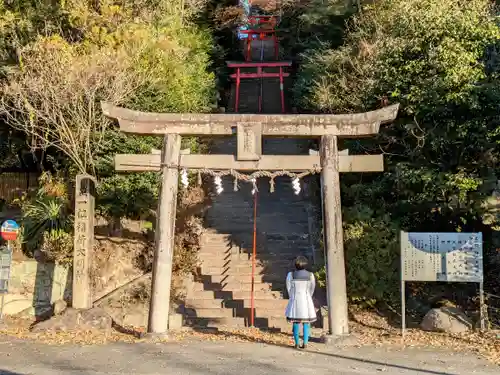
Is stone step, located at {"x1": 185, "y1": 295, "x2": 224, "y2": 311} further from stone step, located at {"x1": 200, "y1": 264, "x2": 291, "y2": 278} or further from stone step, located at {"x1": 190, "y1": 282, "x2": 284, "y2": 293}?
stone step, located at {"x1": 200, "y1": 264, "x2": 291, "y2": 278}

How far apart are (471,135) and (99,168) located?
8895mm

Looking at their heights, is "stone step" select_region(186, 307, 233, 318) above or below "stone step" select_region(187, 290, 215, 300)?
below

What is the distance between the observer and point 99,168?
53.2ft

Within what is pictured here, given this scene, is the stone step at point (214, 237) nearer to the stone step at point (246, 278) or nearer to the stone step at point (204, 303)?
the stone step at point (246, 278)

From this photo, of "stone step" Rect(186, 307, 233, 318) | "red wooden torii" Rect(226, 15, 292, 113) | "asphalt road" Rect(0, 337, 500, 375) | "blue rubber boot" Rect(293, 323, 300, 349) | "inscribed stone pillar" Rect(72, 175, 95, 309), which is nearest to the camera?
"asphalt road" Rect(0, 337, 500, 375)

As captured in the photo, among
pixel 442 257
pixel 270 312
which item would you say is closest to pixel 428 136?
pixel 442 257

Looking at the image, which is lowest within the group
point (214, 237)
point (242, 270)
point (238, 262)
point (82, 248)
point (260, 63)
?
point (242, 270)

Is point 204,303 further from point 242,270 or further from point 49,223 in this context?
point 49,223

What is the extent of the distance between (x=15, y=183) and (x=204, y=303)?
456 inches

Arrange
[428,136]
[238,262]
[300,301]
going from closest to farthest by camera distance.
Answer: [300,301] → [428,136] → [238,262]

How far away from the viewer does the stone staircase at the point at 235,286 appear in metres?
12.9

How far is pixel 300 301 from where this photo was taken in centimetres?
993

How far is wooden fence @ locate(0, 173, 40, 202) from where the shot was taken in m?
22.0

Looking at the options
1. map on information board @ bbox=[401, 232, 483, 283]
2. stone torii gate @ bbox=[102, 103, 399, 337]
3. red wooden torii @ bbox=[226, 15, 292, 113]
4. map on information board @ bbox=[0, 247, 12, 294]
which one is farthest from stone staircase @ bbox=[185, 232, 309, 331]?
red wooden torii @ bbox=[226, 15, 292, 113]
